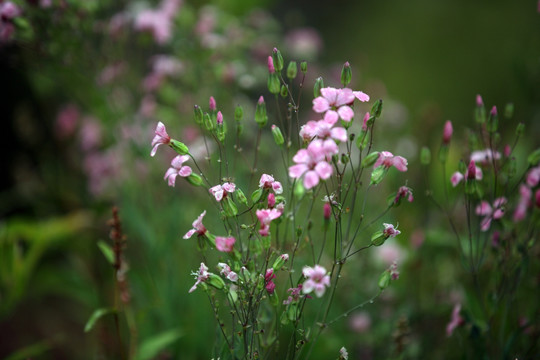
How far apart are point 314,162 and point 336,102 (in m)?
0.09

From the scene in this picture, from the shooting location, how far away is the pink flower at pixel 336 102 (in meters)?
0.51

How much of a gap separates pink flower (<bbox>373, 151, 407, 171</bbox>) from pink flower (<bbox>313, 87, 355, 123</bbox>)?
0.26ft

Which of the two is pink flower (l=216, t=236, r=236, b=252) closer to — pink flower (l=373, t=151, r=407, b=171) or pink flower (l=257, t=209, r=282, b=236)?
pink flower (l=257, t=209, r=282, b=236)

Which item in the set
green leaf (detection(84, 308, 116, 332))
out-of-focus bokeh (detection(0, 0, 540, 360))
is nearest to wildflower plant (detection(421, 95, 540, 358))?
out-of-focus bokeh (detection(0, 0, 540, 360))

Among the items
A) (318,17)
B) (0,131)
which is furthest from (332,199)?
(318,17)

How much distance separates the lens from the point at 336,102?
529 mm

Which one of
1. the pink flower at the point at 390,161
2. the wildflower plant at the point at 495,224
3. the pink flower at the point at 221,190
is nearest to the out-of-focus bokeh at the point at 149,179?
the wildflower plant at the point at 495,224

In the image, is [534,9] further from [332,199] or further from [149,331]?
[149,331]

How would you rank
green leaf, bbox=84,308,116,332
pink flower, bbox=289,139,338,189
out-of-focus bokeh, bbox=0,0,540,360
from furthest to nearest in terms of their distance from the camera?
out-of-focus bokeh, bbox=0,0,540,360 → green leaf, bbox=84,308,116,332 → pink flower, bbox=289,139,338,189

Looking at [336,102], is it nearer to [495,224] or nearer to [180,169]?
[180,169]

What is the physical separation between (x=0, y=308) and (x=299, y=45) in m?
1.10

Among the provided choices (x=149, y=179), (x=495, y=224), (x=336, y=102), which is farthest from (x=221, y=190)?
(x=149, y=179)

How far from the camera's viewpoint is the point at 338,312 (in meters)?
1.02

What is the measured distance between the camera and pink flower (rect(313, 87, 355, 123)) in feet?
1.67
